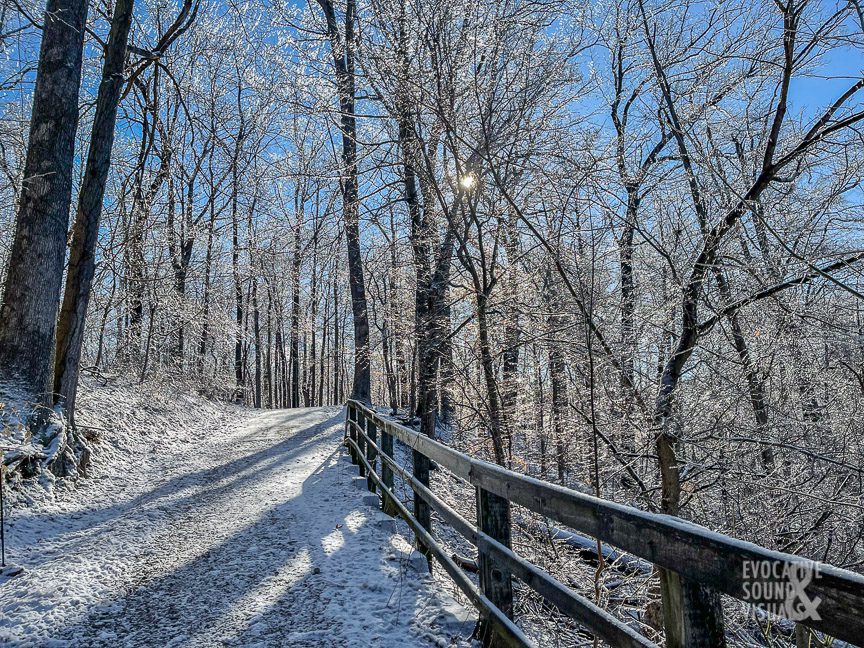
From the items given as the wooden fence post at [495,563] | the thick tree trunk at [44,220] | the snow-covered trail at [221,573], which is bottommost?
the snow-covered trail at [221,573]

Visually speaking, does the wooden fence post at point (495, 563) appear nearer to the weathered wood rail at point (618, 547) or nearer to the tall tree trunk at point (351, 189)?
the weathered wood rail at point (618, 547)

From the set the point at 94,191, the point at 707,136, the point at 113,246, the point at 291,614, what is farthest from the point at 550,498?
the point at 113,246

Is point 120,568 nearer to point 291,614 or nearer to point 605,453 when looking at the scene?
point 291,614

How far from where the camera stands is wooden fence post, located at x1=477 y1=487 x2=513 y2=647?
9.33 ft

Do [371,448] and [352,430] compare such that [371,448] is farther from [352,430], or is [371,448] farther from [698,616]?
[698,616]

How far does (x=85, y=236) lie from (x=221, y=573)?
19.5 ft

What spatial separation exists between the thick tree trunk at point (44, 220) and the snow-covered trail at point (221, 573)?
1.85 metres

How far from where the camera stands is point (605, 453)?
6.41 metres

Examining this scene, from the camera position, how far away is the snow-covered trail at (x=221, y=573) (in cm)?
341

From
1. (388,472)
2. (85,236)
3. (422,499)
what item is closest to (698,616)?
(422,499)

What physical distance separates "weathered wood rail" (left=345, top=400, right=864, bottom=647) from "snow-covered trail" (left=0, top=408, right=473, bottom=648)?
553 mm

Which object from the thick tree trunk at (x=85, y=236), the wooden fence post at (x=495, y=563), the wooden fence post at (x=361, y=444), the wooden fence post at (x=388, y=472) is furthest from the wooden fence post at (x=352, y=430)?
the wooden fence post at (x=495, y=563)

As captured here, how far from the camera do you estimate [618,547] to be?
74.5 inches

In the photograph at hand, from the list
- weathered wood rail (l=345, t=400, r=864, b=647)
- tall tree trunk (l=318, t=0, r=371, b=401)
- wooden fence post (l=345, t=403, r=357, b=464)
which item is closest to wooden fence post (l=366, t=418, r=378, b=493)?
wooden fence post (l=345, t=403, r=357, b=464)
